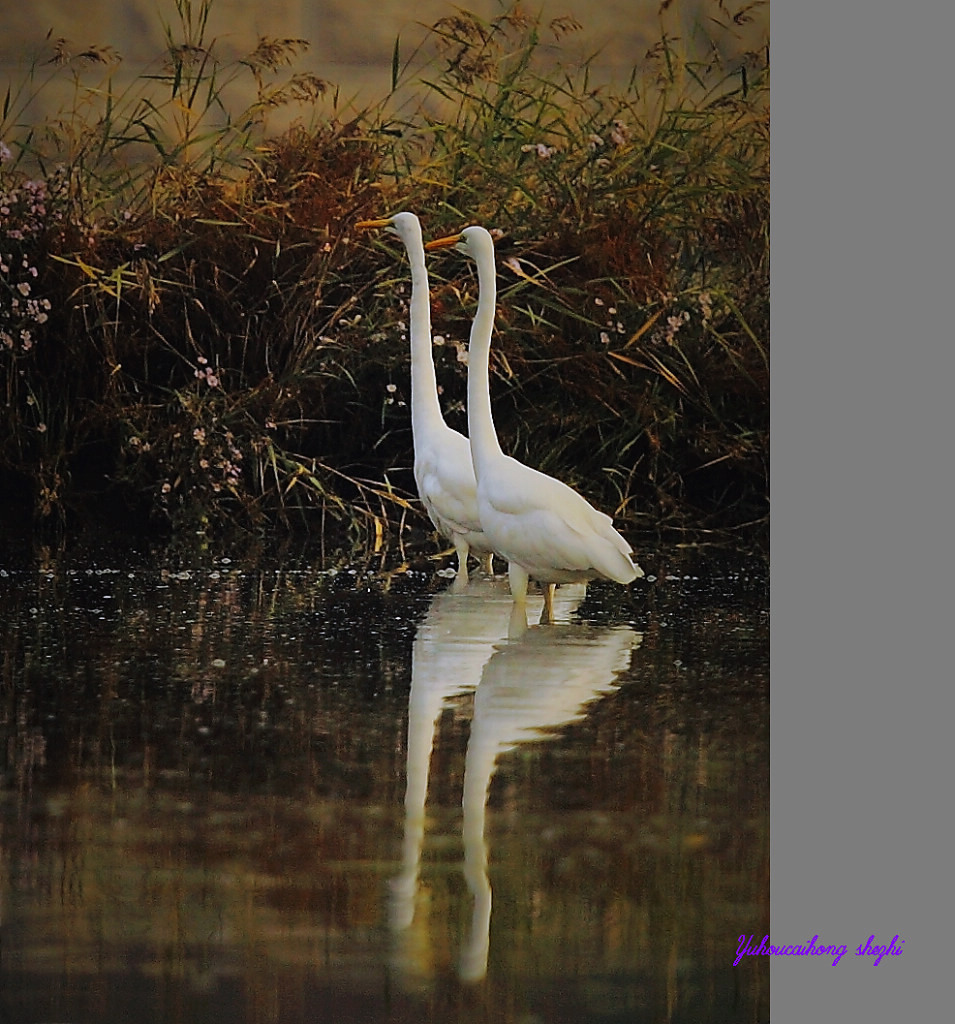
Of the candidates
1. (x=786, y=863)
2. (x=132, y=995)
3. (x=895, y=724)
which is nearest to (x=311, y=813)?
(x=132, y=995)

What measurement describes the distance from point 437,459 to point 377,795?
19.7 inches

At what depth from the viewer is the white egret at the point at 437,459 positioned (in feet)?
7.06

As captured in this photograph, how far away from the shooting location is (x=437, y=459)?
2150mm

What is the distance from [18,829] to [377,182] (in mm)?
1067

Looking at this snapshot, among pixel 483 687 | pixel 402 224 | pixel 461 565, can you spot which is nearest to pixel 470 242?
pixel 402 224

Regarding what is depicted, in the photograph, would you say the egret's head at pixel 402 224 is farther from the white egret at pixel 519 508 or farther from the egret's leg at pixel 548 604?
the egret's leg at pixel 548 604

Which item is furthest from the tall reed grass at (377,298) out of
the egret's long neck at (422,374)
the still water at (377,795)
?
the still water at (377,795)

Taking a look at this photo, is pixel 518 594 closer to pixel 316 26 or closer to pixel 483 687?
pixel 483 687

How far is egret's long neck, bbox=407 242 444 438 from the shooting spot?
215 centimetres

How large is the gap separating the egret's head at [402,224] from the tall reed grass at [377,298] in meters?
0.02

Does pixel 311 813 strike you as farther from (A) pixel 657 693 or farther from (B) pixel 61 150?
(B) pixel 61 150

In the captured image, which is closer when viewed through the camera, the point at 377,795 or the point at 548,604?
the point at 377,795

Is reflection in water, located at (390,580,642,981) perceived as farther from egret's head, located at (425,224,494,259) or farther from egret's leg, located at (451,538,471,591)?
egret's head, located at (425,224,494,259)

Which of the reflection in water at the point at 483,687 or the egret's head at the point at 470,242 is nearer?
the reflection in water at the point at 483,687
